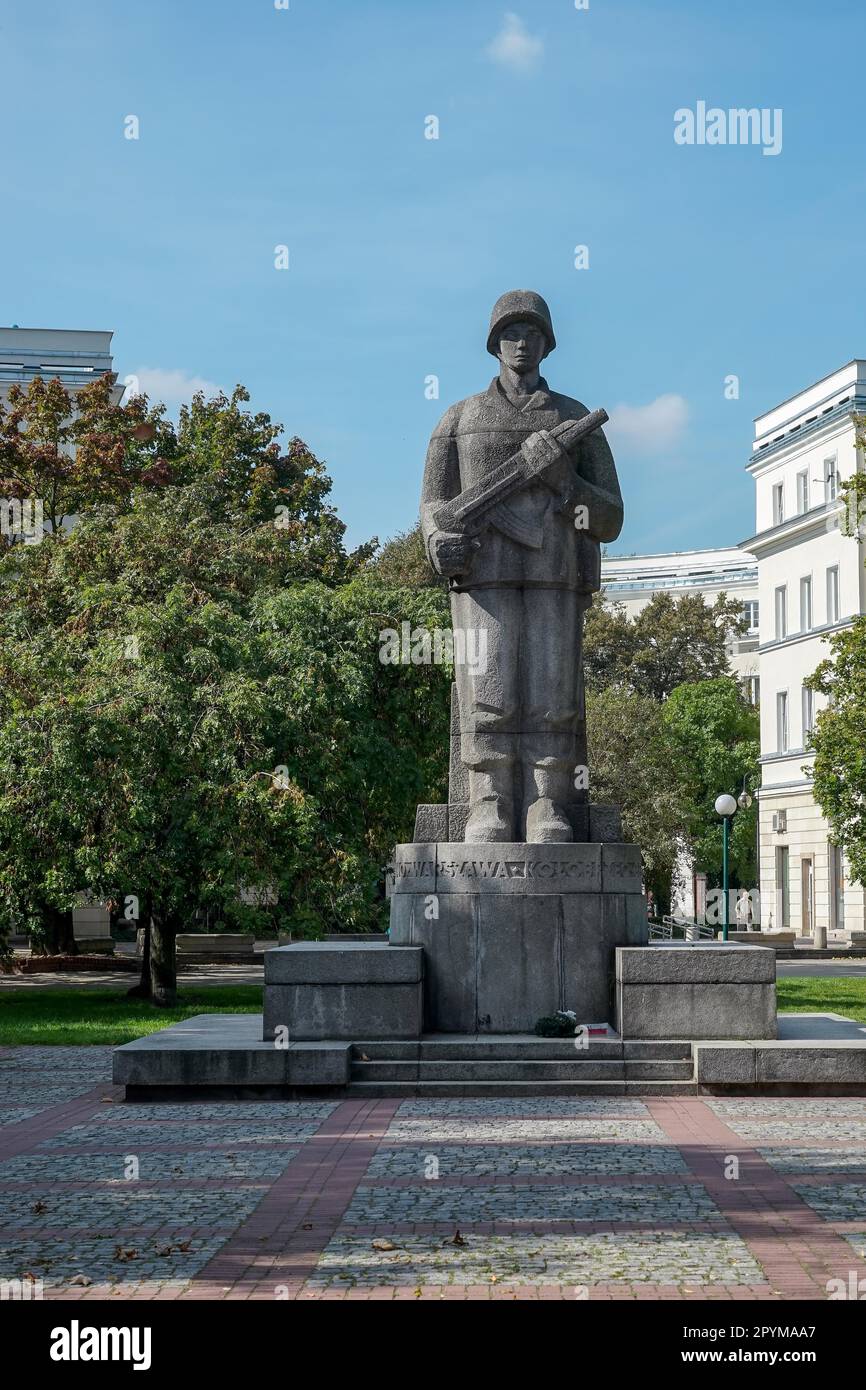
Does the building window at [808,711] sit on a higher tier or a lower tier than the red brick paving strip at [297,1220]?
higher

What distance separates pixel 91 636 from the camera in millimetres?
25016

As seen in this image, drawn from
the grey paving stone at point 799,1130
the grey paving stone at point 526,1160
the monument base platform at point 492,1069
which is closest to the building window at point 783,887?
the monument base platform at point 492,1069

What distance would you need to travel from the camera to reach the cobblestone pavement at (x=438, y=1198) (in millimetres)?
6914

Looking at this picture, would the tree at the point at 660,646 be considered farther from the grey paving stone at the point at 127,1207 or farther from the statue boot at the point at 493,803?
the grey paving stone at the point at 127,1207

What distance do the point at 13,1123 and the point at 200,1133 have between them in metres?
1.67

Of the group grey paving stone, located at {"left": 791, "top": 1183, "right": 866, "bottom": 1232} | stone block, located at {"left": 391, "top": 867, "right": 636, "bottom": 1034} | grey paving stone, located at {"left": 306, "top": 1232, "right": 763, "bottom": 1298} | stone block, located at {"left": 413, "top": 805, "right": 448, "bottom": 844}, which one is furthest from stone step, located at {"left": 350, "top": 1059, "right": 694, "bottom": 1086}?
grey paving stone, located at {"left": 306, "top": 1232, "right": 763, "bottom": 1298}

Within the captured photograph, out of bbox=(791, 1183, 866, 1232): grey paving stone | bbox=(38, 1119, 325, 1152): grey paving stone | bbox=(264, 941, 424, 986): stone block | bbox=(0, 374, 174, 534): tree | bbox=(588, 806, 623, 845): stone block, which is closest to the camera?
bbox=(791, 1183, 866, 1232): grey paving stone

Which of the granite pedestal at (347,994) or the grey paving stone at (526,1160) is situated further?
the granite pedestal at (347,994)

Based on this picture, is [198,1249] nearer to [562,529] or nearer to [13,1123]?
[13,1123]

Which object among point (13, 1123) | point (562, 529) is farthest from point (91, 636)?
point (13, 1123)

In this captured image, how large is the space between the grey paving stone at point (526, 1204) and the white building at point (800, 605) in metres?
39.9

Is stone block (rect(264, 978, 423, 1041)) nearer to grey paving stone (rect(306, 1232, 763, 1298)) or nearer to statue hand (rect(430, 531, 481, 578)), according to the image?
statue hand (rect(430, 531, 481, 578))

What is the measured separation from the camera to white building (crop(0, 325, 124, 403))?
5466 cm

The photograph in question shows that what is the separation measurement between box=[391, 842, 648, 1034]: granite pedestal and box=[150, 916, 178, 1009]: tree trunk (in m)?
11.6
